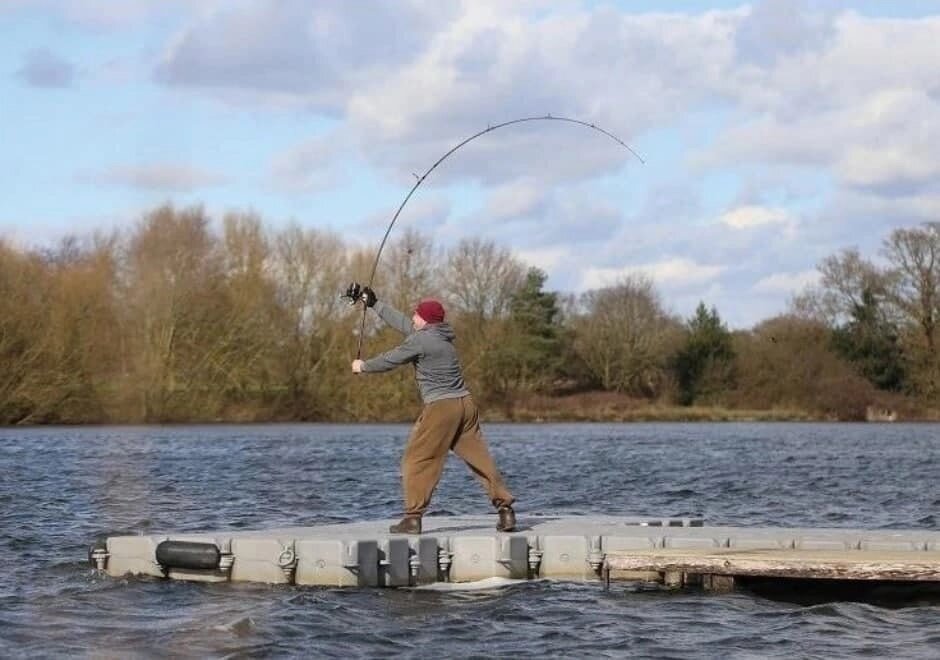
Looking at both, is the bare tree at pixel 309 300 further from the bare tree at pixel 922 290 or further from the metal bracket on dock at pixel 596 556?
the metal bracket on dock at pixel 596 556

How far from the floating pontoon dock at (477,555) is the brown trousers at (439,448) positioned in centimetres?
42

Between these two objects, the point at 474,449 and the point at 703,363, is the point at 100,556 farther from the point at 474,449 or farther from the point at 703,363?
the point at 703,363

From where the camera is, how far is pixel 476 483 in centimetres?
3081

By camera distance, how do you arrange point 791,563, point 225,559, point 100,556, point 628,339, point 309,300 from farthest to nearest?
point 628,339 → point 309,300 → point 100,556 → point 225,559 → point 791,563

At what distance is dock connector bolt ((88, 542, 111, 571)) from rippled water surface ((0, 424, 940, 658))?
0.55ft

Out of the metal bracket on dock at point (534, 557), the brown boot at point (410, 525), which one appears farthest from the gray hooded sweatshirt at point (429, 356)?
the metal bracket on dock at point (534, 557)

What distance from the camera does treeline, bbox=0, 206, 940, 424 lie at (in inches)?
2333

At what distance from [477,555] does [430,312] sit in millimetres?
2205

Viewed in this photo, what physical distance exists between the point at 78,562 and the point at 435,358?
4514mm

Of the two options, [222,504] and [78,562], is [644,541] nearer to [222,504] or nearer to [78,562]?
[78,562]

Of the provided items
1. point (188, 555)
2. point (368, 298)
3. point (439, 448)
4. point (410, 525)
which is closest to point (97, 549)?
point (188, 555)

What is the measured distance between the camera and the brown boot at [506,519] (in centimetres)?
1411

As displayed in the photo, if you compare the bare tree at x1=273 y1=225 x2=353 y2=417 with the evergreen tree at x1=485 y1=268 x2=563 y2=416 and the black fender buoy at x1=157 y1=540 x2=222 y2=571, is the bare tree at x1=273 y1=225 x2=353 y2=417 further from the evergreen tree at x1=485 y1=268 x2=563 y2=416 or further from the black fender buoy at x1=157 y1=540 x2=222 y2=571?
the black fender buoy at x1=157 y1=540 x2=222 y2=571

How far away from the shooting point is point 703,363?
8244 cm
